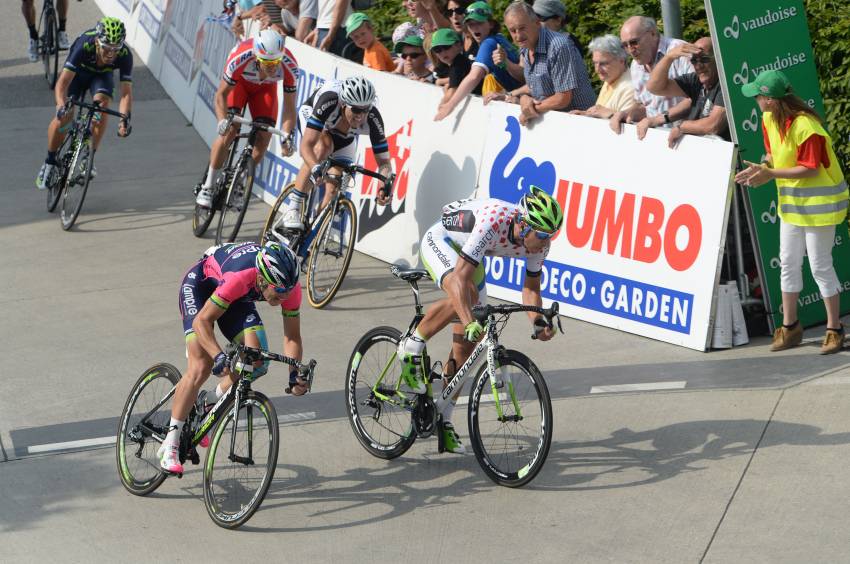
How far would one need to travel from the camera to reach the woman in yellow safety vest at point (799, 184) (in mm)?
8398

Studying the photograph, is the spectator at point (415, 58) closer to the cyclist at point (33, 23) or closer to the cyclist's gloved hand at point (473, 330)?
the cyclist's gloved hand at point (473, 330)

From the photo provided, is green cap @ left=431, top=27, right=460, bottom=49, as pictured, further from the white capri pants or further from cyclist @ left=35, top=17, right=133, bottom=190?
the white capri pants

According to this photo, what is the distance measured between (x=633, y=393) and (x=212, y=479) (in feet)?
9.64

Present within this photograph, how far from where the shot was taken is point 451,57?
35.6 feet

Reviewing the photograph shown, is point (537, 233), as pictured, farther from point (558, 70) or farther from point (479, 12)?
point (479, 12)

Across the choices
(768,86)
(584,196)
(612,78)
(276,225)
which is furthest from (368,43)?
(768,86)

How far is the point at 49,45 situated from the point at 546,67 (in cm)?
1078

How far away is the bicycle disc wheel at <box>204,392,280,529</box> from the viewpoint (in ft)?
20.7

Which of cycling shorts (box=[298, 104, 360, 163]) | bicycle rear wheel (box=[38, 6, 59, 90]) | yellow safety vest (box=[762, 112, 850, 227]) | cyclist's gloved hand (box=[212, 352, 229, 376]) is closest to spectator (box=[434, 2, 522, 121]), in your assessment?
cycling shorts (box=[298, 104, 360, 163])

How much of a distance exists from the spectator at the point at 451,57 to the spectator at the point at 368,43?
1.23 metres

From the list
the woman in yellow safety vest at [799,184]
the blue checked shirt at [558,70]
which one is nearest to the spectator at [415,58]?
the blue checked shirt at [558,70]

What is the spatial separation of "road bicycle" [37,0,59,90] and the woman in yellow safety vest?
40.4ft

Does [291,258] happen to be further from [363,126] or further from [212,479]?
[363,126]

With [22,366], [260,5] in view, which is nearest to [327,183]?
[22,366]
